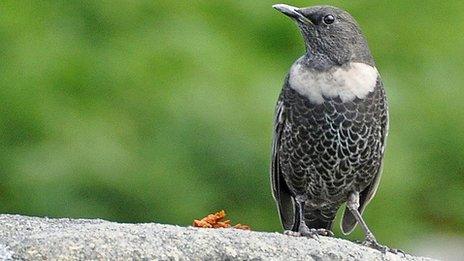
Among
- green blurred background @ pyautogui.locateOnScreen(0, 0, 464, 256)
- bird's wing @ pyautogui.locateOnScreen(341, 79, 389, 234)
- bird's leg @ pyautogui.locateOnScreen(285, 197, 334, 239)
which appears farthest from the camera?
green blurred background @ pyautogui.locateOnScreen(0, 0, 464, 256)

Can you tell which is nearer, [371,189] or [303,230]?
[303,230]

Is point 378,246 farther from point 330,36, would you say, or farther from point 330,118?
point 330,36

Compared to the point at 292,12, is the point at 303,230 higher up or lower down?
lower down

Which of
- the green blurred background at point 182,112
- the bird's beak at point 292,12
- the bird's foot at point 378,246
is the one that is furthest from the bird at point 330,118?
the green blurred background at point 182,112

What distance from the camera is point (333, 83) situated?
4879 millimetres

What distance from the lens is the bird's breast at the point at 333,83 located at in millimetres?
4871

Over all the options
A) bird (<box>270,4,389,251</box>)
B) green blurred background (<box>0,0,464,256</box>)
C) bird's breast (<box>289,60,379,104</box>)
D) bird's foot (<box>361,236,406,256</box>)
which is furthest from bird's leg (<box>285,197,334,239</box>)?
green blurred background (<box>0,0,464,256</box>)

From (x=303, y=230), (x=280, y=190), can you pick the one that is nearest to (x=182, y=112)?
(x=280, y=190)

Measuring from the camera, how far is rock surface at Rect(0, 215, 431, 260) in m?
3.84

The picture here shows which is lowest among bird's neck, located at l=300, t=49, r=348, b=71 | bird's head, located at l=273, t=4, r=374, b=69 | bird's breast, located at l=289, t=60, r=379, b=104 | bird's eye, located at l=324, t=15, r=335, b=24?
bird's breast, located at l=289, t=60, r=379, b=104

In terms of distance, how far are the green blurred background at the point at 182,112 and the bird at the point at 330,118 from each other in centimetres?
92

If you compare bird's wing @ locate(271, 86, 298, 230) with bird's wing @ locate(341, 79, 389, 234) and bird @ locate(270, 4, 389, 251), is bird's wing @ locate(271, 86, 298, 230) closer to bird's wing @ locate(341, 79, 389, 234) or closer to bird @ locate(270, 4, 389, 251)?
bird @ locate(270, 4, 389, 251)

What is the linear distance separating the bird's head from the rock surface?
0.89m

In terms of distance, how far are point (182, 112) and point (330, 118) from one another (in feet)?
4.09
